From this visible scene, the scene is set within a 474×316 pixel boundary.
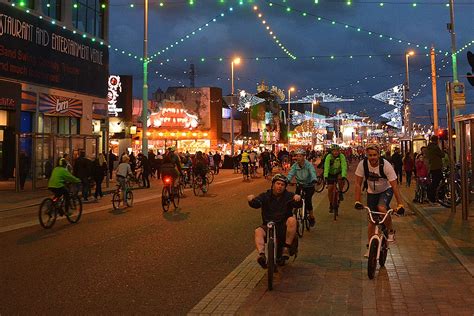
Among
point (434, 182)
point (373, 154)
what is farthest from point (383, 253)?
point (434, 182)

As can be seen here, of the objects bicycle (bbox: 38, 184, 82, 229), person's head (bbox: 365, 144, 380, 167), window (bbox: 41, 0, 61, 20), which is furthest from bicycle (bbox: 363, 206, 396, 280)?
window (bbox: 41, 0, 61, 20)

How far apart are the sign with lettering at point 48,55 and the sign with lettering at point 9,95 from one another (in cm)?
39

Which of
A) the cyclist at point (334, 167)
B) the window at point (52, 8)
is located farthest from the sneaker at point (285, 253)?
the window at point (52, 8)

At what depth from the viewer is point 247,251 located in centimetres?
873

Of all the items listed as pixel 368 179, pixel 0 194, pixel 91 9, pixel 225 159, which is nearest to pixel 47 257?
pixel 368 179

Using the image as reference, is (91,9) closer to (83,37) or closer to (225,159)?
(83,37)

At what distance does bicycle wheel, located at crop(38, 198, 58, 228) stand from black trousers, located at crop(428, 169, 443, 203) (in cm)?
1002

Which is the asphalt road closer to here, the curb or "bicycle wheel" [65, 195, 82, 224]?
"bicycle wheel" [65, 195, 82, 224]

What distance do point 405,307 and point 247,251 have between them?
372 cm

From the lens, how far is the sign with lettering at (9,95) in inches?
893

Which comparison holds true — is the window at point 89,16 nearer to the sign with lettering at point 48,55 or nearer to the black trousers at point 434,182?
the sign with lettering at point 48,55

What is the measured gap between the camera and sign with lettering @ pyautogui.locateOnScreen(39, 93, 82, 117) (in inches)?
1013

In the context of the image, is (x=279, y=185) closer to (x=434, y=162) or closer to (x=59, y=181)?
(x=59, y=181)

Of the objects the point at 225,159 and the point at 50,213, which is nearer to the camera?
the point at 50,213
